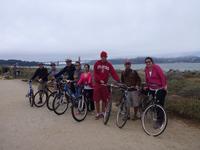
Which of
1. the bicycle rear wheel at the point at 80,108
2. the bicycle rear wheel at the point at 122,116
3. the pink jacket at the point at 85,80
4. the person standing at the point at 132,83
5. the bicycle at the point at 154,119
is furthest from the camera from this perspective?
the pink jacket at the point at 85,80

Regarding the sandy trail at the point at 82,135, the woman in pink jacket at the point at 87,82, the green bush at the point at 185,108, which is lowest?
the sandy trail at the point at 82,135

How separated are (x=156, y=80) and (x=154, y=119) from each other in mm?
1053

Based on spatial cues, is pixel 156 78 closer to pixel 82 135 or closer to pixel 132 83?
pixel 132 83

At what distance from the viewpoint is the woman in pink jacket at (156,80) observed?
8.18 metres

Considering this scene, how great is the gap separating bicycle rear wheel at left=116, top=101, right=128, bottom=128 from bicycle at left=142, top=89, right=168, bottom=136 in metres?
0.62

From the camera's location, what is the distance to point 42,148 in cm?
655

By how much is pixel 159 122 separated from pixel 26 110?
18.0ft

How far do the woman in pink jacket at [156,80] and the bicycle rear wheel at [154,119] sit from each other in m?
0.40

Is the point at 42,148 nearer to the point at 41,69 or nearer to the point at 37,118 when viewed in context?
the point at 37,118

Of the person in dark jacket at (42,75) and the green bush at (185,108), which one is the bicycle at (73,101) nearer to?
the person in dark jacket at (42,75)

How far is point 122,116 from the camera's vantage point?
8.60 m

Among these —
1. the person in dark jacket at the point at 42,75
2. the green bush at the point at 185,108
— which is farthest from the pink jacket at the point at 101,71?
the person in dark jacket at the point at 42,75

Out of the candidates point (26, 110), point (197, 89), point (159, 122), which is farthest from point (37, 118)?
point (197, 89)

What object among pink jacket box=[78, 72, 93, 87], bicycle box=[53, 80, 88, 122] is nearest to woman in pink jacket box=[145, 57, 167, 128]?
bicycle box=[53, 80, 88, 122]
